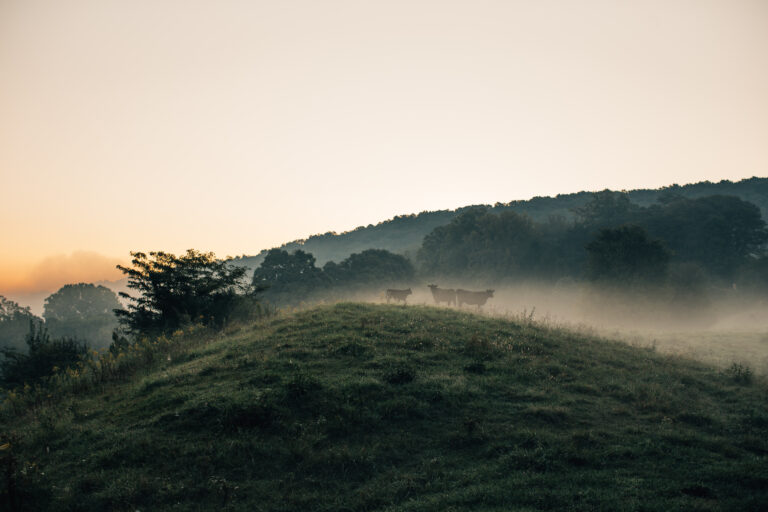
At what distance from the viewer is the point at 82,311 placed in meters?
129

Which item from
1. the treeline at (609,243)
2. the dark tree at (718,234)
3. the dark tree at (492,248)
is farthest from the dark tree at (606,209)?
the dark tree at (492,248)

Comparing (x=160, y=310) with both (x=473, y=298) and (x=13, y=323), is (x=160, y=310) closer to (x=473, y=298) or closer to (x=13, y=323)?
(x=473, y=298)

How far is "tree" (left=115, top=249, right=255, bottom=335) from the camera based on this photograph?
25.3 metres

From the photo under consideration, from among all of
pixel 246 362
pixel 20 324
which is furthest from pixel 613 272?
pixel 20 324

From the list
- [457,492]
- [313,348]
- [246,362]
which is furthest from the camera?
[313,348]

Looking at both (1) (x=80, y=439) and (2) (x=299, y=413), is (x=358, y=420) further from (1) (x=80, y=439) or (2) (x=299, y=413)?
(1) (x=80, y=439)

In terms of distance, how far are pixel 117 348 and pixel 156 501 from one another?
48.4 ft

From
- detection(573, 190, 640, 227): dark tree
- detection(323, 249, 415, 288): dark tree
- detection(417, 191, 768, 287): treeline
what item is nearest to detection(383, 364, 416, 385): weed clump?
detection(417, 191, 768, 287): treeline

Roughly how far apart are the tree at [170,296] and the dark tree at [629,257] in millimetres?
45788

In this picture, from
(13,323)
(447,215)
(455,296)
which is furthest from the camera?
(447,215)

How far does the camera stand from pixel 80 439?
33.3 ft

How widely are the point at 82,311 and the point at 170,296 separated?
130008 mm

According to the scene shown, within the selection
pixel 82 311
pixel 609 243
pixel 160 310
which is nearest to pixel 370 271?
pixel 609 243

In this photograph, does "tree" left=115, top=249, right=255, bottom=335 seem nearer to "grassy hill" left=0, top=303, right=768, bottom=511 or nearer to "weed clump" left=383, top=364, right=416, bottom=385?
"grassy hill" left=0, top=303, right=768, bottom=511
